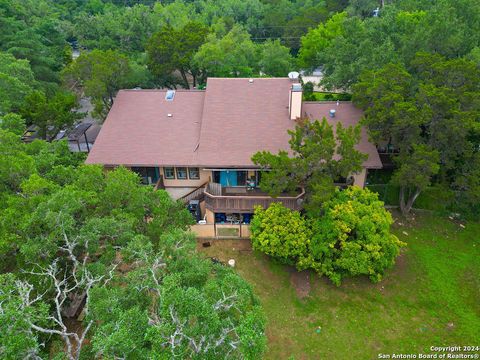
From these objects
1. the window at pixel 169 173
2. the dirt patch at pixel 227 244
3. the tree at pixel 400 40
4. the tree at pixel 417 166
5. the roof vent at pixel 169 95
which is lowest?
the dirt patch at pixel 227 244

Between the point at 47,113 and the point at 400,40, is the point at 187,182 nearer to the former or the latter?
the point at 47,113

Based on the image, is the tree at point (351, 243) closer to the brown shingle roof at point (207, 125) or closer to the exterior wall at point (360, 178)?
the exterior wall at point (360, 178)

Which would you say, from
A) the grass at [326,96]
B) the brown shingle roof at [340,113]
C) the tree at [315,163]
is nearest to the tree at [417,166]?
the brown shingle roof at [340,113]

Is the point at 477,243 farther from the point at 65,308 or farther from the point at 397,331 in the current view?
the point at 65,308

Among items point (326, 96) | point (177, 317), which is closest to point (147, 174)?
point (177, 317)

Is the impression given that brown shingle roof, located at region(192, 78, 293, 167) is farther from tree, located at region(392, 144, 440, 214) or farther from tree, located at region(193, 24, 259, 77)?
tree, located at region(193, 24, 259, 77)

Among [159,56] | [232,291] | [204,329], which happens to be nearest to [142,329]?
[204,329]

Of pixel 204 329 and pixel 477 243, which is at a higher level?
pixel 204 329
